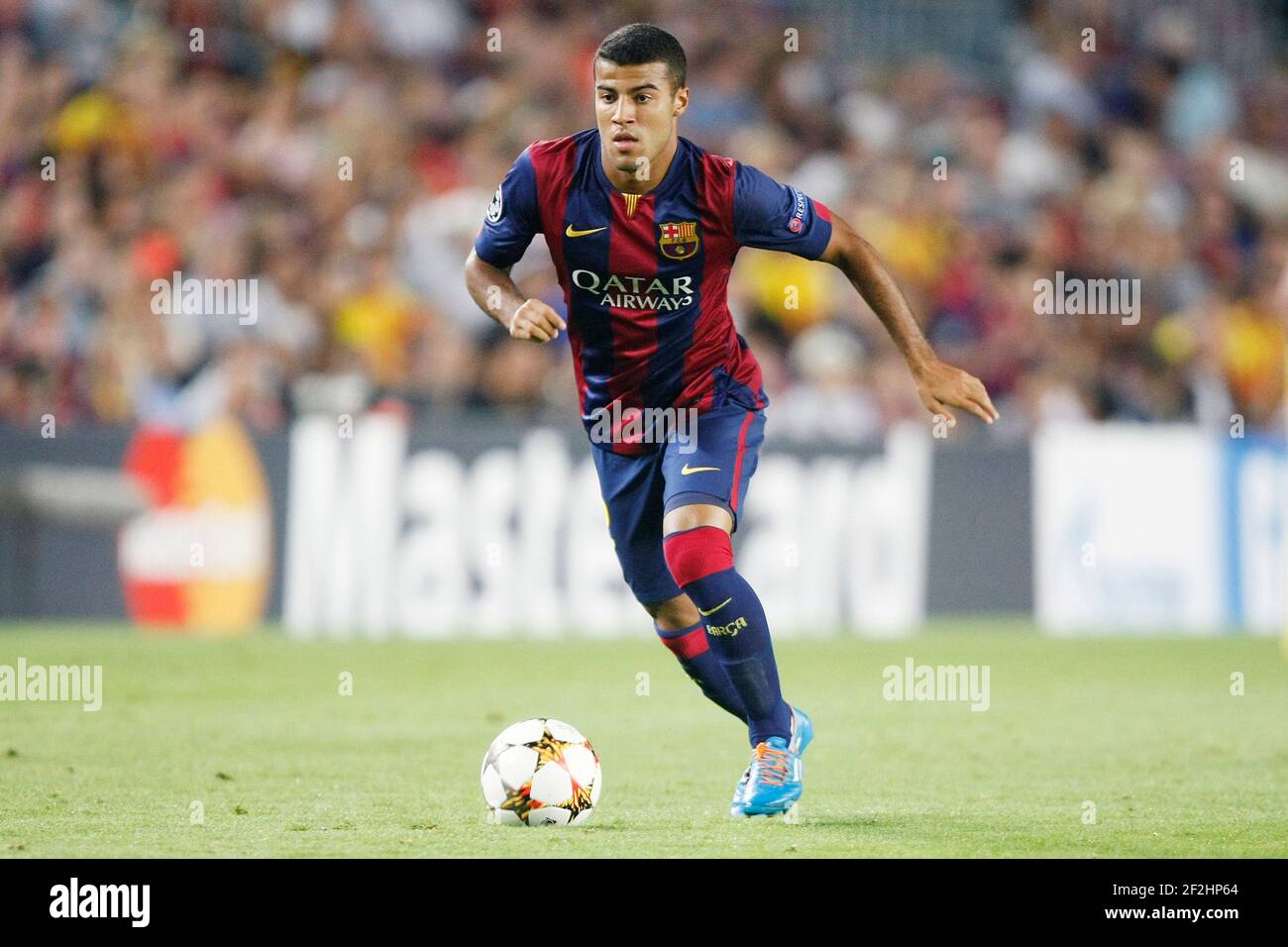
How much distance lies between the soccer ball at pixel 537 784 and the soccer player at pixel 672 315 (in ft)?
1.85

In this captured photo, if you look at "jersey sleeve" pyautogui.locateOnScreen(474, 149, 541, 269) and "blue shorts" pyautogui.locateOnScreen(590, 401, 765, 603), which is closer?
"blue shorts" pyautogui.locateOnScreen(590, 401, 765, 603)

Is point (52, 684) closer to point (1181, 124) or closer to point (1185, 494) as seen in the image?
point (1185, 494)

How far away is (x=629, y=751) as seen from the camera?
907 cm

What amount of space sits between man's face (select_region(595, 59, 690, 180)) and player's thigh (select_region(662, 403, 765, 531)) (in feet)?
3.19

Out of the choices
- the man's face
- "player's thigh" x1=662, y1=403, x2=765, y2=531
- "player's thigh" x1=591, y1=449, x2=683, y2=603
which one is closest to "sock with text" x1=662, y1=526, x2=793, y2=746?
"player's thigh" x1=662, y1=403, x2=765, y2=531

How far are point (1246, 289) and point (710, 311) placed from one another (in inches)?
513

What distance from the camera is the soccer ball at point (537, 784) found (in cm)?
673

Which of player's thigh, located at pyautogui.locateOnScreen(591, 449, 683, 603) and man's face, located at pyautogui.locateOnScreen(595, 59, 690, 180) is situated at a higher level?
man's face, located at pyautogui.locateOnScreen(595, 59, 690, 180)

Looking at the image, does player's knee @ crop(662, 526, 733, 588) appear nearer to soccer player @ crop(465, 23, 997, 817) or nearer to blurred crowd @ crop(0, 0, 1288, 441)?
soccer player @ crop(465, 23, 997, 817)

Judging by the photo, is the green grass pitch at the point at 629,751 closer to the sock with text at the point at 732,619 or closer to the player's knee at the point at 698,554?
the sock with text at the point at 732,619

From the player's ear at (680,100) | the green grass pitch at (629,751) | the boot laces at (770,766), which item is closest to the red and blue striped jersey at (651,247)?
the player's ear at (680,100)

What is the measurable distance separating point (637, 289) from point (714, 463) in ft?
2.23

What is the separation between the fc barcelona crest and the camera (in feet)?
23.5
